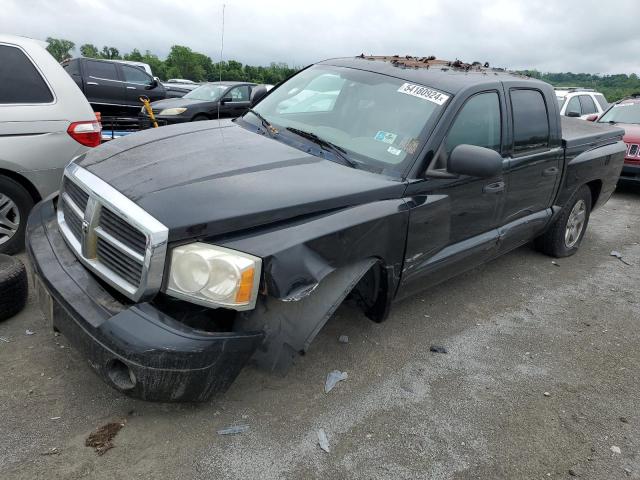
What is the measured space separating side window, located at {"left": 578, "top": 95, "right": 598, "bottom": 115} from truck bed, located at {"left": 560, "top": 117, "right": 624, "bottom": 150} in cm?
696

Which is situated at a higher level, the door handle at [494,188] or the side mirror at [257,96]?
the side mirror at [257,96]

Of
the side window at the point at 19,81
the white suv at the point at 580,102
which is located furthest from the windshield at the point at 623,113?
the side window at the point at 19,81

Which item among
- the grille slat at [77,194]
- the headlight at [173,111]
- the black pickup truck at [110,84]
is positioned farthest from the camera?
the black pickup truck at [110,84]

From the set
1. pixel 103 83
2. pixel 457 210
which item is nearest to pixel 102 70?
pixel 103 83

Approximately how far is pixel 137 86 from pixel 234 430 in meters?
12.3

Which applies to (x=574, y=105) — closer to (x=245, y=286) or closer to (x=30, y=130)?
(x=30, y=130)

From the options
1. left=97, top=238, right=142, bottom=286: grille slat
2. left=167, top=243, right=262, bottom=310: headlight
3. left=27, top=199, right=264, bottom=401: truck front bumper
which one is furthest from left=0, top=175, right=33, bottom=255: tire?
left=167, top=243, right=262, bottom=310: headlight

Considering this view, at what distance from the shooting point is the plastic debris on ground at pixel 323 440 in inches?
95.5

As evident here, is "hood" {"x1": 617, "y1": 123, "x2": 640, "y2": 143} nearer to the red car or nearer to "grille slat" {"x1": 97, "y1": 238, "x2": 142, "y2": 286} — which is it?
the red car

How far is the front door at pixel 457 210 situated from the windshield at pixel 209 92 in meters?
9.39

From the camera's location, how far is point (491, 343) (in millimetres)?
3555

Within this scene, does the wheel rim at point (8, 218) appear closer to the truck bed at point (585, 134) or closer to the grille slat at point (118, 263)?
the grille slat at point (118, 263)

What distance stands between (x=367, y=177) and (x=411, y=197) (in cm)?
29

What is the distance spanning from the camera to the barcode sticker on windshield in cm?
326
